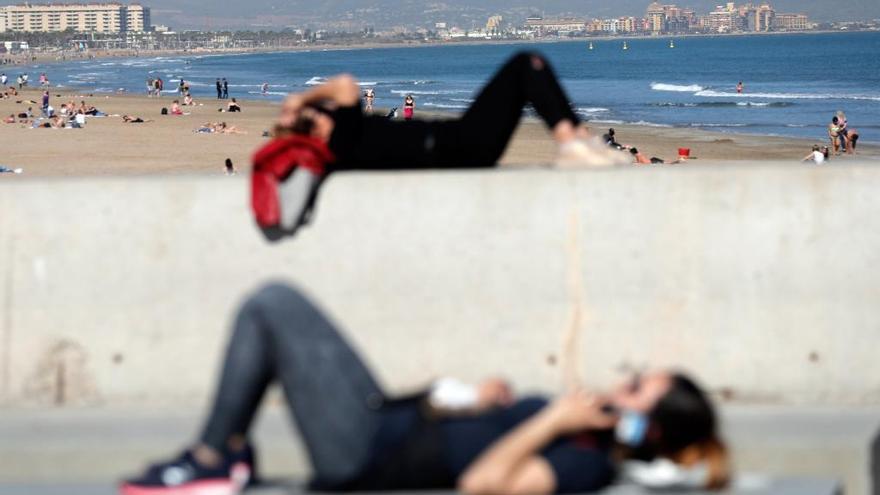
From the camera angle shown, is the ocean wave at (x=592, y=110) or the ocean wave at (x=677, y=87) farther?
the ocean wave at (x=677, y=87)

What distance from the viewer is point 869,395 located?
18.9 feet

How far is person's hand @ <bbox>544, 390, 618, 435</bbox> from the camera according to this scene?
4301 millimetres

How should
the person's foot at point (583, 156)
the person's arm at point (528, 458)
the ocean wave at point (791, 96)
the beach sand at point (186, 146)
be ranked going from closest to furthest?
the person's arm at point (528, 458), the person's foot at point (583, 156), the beach sand at point (186, 146), the ocean wave at point (791, 96)

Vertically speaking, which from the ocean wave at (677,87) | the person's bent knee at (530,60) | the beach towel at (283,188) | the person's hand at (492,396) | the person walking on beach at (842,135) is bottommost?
the ocean wave at (677,87)

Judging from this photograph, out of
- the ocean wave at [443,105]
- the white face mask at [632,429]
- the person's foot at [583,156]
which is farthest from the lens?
the ocean wave at [443,105]

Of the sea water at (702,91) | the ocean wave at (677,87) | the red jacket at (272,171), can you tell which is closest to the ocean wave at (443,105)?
the sea water at (702,91)

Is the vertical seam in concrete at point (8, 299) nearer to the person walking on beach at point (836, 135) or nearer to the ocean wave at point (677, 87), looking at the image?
the person walking on beach at point (836, 135)

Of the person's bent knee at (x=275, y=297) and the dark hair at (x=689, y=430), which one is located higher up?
the person's bent knee at (x=275, y=297)

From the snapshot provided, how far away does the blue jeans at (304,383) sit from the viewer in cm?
448

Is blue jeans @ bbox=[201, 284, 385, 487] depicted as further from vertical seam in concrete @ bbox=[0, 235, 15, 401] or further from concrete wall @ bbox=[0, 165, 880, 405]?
vertical seam in concrete @ bbox=[0, 235, 15, 401]

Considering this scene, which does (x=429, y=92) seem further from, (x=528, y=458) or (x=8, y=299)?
(x=528, y=458)

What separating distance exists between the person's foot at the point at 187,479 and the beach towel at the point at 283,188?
4.26 ft

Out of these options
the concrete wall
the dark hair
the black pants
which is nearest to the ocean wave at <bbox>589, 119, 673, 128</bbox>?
the black pants

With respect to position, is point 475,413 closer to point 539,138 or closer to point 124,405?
point 124,405
